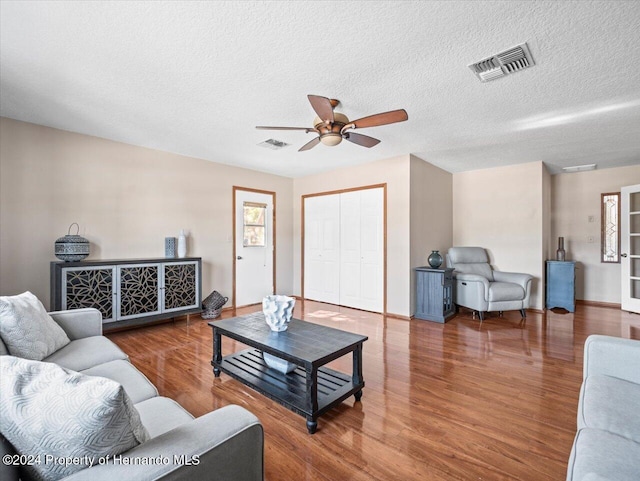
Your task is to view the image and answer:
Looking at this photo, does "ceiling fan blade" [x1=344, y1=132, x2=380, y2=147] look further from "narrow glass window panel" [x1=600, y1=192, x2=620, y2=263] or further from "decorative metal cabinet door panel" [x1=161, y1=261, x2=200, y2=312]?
"narrow glass window panel" [x1=600, y1=192, x2=620, y2=263]

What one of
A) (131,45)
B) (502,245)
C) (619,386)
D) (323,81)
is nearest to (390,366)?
(619,386)

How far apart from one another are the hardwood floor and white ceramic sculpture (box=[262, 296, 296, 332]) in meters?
0.53

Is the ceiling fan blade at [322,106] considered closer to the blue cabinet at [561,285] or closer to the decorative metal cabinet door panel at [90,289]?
the decorative metal cabinet door panel at [90,289]

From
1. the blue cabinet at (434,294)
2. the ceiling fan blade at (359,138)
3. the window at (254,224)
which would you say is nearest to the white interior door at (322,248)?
the window at (254,224)

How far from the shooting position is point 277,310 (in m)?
2.40

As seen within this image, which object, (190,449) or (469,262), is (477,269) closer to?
(469,262)

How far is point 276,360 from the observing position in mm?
2484

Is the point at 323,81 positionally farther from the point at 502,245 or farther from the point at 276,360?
the point at 502,245

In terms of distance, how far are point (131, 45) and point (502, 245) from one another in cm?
577

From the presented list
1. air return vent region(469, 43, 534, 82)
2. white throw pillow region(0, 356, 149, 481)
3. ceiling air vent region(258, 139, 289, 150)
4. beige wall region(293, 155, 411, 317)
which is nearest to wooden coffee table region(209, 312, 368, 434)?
white throw pillow region(0, 356, 149, 481)

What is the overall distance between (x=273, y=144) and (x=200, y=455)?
3735 mm

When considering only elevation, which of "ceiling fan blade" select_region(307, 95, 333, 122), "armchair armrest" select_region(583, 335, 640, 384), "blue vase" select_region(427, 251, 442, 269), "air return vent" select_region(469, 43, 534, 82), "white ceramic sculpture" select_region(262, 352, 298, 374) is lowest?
"white ceramic sculpture" select_region(262, 352, 298, 374)

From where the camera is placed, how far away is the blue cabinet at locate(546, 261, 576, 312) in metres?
4.98

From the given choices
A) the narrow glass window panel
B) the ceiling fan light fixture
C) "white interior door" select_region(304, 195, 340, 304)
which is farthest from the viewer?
"white interior door" select_region(304, 195, 340, 304)
